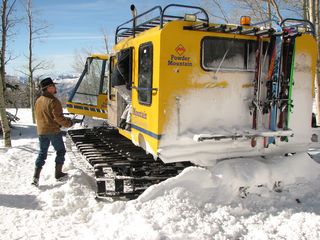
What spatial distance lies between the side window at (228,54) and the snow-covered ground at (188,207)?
161 cm

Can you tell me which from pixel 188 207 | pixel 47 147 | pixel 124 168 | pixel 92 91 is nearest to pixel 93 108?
pixel 92 91

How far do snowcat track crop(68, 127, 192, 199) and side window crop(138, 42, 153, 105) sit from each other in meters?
1.06

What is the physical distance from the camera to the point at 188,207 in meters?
4.80

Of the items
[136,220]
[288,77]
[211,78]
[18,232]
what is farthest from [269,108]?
[18,232]

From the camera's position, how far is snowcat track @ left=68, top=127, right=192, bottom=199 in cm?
537

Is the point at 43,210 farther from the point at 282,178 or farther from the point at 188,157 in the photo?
the point at 282,178

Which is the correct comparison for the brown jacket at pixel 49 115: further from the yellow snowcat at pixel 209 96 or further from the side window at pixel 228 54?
the side window at pixel 228 54

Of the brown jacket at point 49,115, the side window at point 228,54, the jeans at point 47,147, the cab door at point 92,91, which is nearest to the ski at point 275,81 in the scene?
the side window at point 228,54

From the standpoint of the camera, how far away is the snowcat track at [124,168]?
17.6ft

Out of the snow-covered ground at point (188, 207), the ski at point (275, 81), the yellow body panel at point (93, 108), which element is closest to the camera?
the snow-covered ground at point (188, 207)

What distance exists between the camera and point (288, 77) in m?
5.71

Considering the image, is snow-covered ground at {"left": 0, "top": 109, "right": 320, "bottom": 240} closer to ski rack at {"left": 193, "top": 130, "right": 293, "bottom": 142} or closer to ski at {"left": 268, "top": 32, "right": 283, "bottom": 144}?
ski rack at {"left": 193, "top": 130, "right": 293, "bottom": 142}

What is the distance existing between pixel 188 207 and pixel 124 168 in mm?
1480

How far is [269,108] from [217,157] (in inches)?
48.1
